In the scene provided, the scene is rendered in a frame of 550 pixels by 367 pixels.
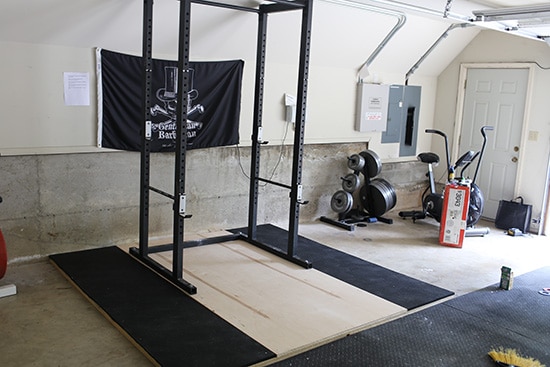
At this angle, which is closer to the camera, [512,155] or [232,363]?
[232,363]

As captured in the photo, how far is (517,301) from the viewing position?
4.38 m

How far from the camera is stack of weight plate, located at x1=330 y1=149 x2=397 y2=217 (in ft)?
21.4

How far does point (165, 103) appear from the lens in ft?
17.4

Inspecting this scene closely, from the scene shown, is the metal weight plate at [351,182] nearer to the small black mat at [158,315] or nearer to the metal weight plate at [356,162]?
the metal weight plate at [356,162]

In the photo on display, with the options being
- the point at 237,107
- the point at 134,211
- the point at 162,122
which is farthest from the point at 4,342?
the point at 237,107

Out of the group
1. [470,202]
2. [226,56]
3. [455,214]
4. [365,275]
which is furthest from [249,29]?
[470,202]

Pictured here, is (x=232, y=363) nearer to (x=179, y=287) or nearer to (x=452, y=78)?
(x=179, y=287)

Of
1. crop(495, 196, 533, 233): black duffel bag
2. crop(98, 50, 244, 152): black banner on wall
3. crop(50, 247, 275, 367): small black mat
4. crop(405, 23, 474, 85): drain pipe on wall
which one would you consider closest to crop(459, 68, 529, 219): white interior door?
crop(495, 196, 533, 233): black duffel bag

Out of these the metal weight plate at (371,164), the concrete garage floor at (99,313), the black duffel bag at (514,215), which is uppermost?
the metal weight plate at (371,164)

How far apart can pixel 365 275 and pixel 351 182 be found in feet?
6.55

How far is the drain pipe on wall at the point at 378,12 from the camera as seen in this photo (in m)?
5.22

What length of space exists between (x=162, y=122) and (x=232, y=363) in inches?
115

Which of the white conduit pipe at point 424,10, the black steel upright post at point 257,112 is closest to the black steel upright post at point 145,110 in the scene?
the black steel upright post at point 257,112

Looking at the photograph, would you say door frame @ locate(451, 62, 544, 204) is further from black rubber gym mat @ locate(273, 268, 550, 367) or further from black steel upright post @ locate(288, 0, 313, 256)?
black steel upright post @ locate(288, 0, 313, 256)
